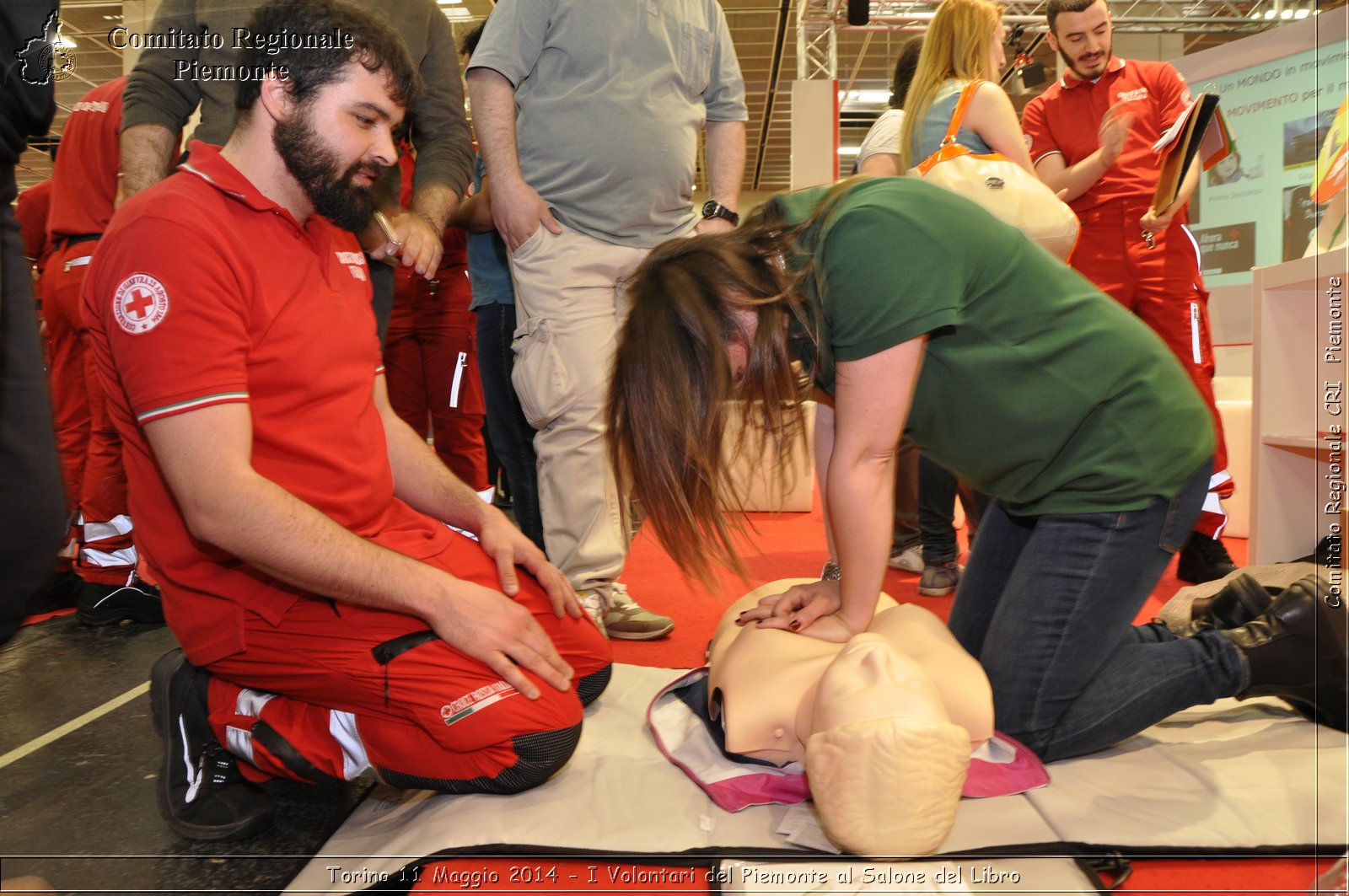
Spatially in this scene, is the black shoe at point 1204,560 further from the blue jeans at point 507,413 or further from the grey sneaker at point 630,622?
the blue jeans at point 507,413

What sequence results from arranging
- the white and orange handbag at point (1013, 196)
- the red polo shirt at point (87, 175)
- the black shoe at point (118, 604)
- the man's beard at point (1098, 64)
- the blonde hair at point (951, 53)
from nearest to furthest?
the white and orange handbag at point (1013, 196), the blonde hair at point (951, 53), the black shoe at point (118, 604), the red polo shirt at point (87, 175), the man's beard at point (1098, 64)

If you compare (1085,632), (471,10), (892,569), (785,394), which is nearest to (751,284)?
(785,394)

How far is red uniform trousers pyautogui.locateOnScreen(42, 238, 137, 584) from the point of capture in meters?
2.71

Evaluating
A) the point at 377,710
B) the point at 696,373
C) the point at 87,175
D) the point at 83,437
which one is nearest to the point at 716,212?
the point at 696,373

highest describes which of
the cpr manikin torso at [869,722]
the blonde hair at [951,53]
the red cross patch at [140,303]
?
the blonde hair at [951,53]

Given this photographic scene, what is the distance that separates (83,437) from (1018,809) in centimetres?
300

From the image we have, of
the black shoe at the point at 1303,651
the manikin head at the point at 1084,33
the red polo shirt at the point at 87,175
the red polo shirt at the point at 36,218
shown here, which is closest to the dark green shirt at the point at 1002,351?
the black shoe at the point at 1303,651

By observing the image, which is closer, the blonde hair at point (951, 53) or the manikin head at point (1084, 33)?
the blonde hair at point (951, 53)

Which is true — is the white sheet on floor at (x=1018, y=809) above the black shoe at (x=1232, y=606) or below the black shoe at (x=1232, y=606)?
below

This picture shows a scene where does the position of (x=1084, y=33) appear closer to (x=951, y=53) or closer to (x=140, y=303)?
(x=951, y=53)

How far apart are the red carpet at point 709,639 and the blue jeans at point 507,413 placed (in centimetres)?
47

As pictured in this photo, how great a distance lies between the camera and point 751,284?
1.32 m

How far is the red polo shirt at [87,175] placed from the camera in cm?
291

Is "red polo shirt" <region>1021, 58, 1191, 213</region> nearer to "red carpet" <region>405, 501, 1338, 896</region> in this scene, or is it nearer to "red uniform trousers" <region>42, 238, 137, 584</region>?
"red carpet" <region>405, 501, 1338, 896</region>
